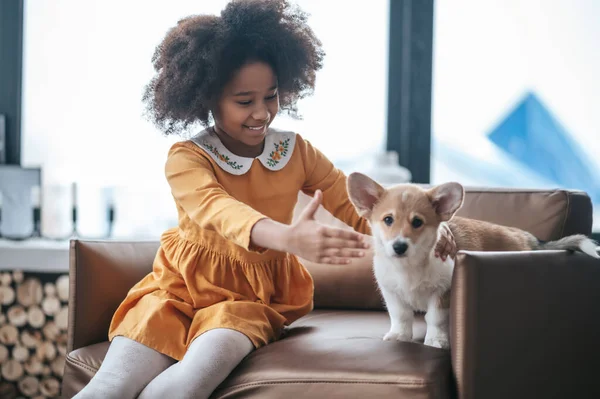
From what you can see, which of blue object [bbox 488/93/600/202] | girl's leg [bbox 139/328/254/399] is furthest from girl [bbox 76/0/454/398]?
blue object [bbox 488/93/600/202]

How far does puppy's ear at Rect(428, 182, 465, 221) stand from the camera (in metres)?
1.39

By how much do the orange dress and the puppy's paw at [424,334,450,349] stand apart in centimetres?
36

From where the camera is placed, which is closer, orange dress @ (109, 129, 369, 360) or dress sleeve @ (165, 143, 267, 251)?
dress sleeve @ (165, 143, 267, 251)

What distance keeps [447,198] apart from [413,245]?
5.3 inches

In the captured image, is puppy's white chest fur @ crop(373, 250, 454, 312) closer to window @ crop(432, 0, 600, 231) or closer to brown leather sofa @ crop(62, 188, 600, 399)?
brown leather sofa @ crop(62, 188, 600, 399)

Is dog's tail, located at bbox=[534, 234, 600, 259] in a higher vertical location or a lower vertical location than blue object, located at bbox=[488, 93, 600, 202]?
lower

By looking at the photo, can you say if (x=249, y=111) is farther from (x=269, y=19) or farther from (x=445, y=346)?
(x=445, y=346)

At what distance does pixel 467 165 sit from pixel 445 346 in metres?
1.57

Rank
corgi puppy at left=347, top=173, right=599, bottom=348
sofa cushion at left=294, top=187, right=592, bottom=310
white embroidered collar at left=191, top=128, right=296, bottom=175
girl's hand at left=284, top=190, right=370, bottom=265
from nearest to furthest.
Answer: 1. girl's hand at left=284, top=190, right=370, bottom=265
2. corgi puppy at left=347, top=173, right=599, bottom=348
3. white embroidered collar at left=191, top=128, right=296, bottom=175
4. sofa cushion at left=294, top=187, right=592, bottom=310

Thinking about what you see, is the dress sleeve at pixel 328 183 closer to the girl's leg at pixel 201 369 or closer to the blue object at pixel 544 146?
the girl's leg at pixel 201 369

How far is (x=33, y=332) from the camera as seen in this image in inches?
100

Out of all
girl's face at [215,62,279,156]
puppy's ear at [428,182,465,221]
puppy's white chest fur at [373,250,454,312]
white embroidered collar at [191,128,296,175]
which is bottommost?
puppy's white chest fur at [373,250,454,312]

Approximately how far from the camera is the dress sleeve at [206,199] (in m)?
1.28

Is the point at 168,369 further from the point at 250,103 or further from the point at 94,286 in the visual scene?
the point at 250,103
